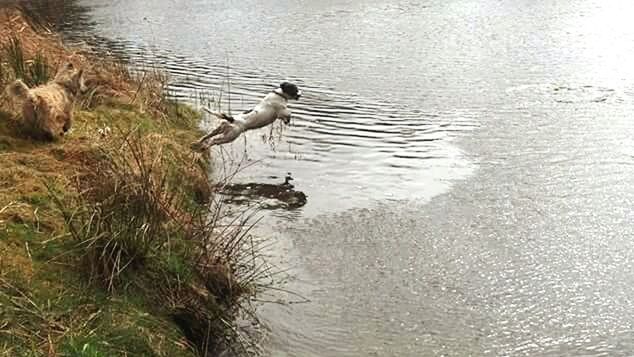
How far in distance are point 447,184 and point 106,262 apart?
14.9ft

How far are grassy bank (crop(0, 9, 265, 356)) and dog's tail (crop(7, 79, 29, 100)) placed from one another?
409mm

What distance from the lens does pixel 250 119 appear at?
363 inches

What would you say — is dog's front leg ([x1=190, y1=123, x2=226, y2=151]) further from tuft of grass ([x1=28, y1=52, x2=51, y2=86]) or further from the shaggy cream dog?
the shaggy cream dog

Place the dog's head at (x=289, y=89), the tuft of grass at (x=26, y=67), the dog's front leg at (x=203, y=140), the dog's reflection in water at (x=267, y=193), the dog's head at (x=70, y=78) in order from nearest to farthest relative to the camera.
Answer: the dog's head at (x=70, y=78)
the dog's reflection in water at (x=267, y=193)
the tuft of grass at (x=26, y=67)
the dog's front leg at (x=203, y=140)
the dog's head at (x=289, y=89)

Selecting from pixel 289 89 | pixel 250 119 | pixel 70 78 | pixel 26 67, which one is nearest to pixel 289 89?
pixel 289 89

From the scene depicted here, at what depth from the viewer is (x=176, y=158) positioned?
759 centimetres

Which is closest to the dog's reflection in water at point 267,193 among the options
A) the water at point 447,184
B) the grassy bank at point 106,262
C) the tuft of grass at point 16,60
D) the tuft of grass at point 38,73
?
the water at point 447,184

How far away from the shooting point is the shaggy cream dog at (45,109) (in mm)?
6656

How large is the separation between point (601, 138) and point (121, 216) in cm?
695

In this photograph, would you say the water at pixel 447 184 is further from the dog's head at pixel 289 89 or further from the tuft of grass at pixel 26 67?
the tuft of grass at pixel 26 67

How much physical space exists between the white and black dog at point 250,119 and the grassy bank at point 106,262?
2408mm

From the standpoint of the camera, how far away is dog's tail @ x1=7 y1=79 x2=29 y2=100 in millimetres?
6711

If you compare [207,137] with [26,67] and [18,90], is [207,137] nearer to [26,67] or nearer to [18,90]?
[26,67]

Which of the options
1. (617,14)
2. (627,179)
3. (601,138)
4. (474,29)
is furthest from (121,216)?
(617,14)
